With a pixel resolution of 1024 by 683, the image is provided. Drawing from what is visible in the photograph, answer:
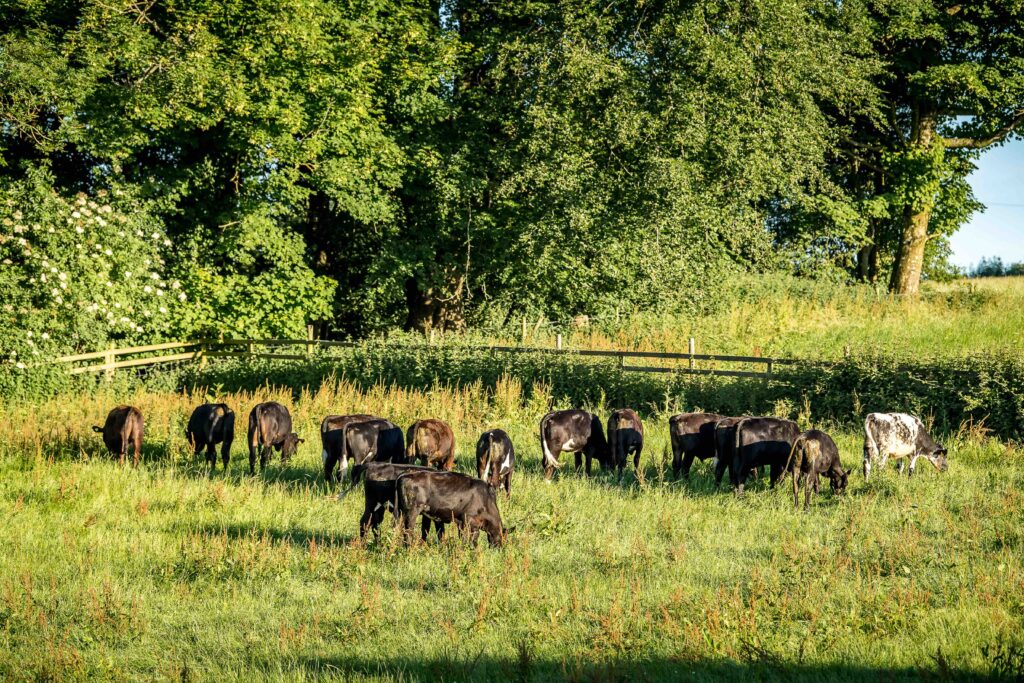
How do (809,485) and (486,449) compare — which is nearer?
(809,485)

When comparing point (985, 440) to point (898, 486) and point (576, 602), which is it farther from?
point (576, 602)

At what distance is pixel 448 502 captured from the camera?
32.4ft

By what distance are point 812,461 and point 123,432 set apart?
10309mm

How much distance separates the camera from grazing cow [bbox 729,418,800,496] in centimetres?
1284

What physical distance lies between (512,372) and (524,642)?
1434cm

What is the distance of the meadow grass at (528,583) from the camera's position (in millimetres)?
7328

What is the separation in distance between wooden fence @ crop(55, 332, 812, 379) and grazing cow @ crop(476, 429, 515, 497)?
28.3ft

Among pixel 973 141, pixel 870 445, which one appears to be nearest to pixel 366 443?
pixel 870 445

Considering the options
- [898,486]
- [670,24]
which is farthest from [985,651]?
[670,24]

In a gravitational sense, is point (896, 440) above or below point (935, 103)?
below

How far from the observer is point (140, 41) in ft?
84.1

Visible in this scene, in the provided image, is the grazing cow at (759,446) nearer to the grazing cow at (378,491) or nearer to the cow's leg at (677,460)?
the cow's leg at (677,460)

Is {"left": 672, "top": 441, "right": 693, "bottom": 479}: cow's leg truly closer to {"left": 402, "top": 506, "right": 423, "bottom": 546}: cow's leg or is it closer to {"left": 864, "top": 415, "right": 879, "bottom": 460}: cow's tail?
{"left": 864, "top": 415, "right": 879, "bottom": 460}: cow's tail

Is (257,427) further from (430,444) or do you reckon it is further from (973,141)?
(973,141)
